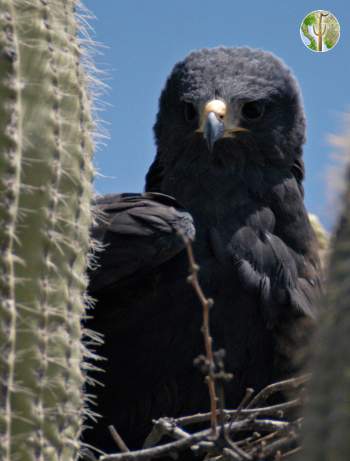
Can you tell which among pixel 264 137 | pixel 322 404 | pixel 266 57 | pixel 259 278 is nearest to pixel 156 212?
pixel 259 278

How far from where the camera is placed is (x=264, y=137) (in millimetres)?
5457

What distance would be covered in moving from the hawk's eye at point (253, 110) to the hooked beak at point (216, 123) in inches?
4.2

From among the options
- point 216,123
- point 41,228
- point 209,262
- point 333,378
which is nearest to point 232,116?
point 216,123

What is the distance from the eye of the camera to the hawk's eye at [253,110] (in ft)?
17.9

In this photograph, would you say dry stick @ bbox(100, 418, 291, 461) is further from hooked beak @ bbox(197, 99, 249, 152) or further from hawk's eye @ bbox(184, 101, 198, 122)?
hawk's eye @ bbox(184, 101, 198, 122)

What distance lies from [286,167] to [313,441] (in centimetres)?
387

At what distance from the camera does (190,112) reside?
544cm

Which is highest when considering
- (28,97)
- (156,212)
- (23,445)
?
(28,97)

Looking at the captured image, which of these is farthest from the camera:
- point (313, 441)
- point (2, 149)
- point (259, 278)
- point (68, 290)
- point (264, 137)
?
point (264, 137)

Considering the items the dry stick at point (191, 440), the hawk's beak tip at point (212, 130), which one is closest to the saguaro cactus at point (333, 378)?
the dry stick at point (191, 440)

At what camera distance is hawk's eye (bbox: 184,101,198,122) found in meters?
5.41

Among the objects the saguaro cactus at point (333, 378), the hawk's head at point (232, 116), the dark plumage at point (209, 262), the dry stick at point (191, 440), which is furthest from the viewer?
the hawk's head at point (232, 116)

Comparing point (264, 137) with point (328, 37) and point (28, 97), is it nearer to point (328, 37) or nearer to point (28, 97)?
point (328, 37)

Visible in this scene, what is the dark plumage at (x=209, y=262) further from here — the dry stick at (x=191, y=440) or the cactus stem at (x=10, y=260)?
the cactus stem at (x=10, y=260)
